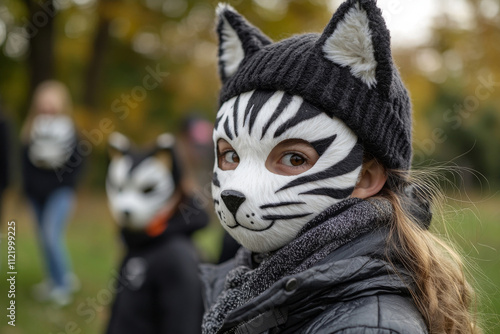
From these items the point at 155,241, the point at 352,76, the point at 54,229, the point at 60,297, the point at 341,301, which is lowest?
the point at 60,297

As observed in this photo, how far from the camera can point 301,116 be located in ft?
6.08

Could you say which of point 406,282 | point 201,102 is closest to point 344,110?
point 406,282

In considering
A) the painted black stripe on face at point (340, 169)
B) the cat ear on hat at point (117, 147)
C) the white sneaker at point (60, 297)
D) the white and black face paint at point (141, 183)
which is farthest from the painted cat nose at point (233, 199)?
the white sneaker at point (60, 297)

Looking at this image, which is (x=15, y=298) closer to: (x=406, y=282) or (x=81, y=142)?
(x=81, y=142)

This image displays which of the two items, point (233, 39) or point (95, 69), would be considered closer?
→ point (233, 39)

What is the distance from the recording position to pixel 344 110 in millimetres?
1848

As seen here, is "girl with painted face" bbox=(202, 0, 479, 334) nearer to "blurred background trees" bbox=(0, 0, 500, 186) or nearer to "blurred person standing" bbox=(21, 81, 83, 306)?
"blurred background trees" bbox=(0, 0, 500, 186)

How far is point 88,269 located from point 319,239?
21.9 ft

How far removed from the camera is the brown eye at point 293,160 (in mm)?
1865

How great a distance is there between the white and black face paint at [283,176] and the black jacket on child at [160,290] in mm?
1981

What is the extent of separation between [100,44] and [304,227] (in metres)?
11.7

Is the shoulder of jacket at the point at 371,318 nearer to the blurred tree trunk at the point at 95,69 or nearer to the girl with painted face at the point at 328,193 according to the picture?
the girl with painted face at the point at 328,193

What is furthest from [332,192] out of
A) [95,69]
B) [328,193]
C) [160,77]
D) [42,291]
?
[95,69]

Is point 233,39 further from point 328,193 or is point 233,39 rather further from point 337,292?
point 337,292
